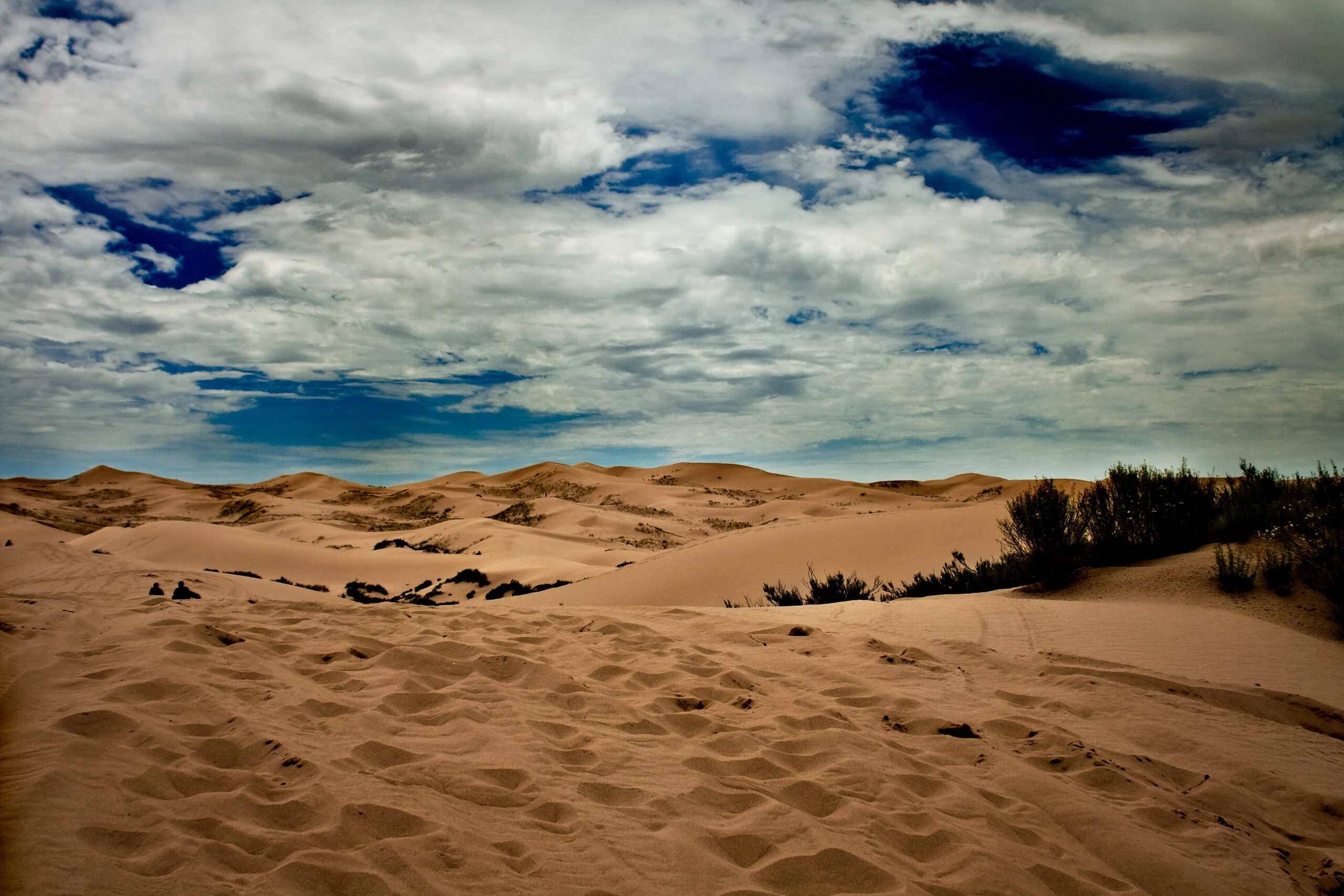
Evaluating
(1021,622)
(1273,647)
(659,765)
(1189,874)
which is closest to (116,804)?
(659,765)

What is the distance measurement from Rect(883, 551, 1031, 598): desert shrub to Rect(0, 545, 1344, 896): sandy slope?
2554 mm

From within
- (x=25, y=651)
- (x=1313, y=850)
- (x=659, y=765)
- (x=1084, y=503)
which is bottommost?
(x=1313, y=850)

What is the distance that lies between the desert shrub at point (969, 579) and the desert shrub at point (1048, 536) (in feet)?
0.33

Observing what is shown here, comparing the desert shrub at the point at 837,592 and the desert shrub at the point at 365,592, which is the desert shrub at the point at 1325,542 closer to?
the desert shrub at the point at 837,592

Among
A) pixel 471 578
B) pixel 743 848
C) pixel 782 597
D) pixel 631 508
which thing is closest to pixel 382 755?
pixel 743 848

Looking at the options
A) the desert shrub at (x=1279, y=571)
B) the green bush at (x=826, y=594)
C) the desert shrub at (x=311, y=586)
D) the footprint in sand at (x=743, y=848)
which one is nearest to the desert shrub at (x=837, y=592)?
the green bush at (x=826, y=594)

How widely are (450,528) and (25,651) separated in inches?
674

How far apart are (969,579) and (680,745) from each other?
7.01 meters

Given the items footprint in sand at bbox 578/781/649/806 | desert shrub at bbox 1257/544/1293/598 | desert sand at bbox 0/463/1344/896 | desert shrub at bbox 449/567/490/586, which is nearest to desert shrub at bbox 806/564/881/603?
desert sand at bbox 0/463/1344/896

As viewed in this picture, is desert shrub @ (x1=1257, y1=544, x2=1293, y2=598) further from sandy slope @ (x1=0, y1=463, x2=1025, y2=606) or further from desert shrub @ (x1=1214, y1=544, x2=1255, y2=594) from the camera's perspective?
sandy slope @ (x1=0, y1=463, x2=1025, y2=606)

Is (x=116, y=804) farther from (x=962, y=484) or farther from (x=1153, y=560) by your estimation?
(x=962, y=484)

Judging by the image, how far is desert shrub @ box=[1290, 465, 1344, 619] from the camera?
6301 millimetres

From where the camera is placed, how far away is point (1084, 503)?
29.6 ft

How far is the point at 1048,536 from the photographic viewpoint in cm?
848
